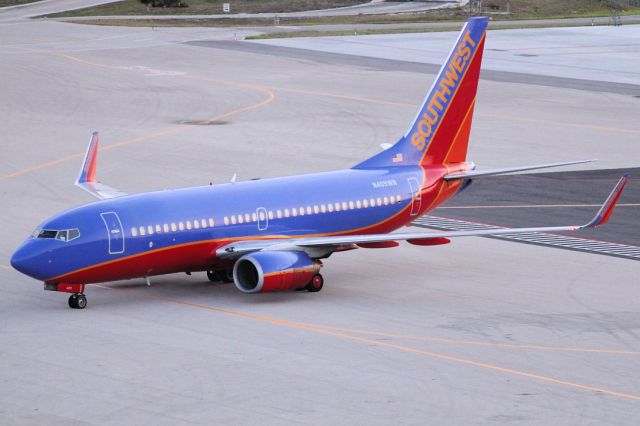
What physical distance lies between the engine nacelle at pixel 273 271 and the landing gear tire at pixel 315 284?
727 millimetres

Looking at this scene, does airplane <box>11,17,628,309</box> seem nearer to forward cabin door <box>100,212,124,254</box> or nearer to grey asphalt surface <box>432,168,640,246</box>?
forward cabin door <box>100,212,124,254</box>

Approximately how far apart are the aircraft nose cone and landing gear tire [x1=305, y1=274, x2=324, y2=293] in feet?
30.3

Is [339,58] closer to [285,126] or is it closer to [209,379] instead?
[285,126]

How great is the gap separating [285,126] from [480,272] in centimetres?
3428

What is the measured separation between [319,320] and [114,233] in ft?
23.3

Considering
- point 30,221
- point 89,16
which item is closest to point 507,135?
point 30,221

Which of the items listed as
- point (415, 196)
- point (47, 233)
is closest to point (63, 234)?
point (47, 233)

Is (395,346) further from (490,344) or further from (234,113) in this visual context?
(234,113)

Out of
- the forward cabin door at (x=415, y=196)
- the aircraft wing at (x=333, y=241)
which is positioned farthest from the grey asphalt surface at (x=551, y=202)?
the aircraft wing at (x=333, y=241)

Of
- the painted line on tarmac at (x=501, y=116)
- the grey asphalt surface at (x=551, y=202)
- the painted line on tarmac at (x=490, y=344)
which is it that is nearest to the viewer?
the painted line on tarmac at (x=490, y=344)

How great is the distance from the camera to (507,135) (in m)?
75.8

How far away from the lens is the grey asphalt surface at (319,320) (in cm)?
2909

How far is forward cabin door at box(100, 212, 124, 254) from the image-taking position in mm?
38281

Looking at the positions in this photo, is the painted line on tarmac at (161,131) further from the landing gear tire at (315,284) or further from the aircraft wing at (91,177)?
the landing gear tire at (315,284)
